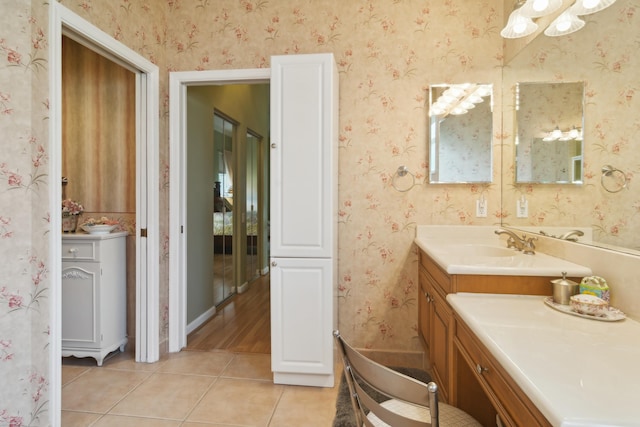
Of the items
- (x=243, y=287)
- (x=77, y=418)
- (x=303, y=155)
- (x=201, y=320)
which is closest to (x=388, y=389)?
(x=303, y=155)

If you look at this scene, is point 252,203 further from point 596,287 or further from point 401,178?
point 596,287

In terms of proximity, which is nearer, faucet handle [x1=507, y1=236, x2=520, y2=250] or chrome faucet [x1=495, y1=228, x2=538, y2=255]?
chrome faucet [x1=495, y1=228, x2=538, y2=255]

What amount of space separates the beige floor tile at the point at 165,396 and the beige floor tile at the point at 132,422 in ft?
0.12

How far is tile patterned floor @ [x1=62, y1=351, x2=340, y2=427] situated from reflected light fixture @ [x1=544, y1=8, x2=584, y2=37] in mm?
2303

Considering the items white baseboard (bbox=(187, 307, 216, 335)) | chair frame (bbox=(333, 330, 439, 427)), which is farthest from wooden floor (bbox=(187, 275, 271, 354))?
chair frame (bbox=(333, 330, 439, 427))

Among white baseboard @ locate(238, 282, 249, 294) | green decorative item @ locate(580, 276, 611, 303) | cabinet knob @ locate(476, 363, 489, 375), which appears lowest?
white baseboard @ locate(238, 282, 249, 294)

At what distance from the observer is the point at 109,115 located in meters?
2.80

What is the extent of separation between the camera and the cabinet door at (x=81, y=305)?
8.20 feet

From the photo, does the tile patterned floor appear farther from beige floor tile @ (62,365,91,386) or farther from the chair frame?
the chair frame

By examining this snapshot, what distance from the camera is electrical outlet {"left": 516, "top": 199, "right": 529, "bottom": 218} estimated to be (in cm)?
220

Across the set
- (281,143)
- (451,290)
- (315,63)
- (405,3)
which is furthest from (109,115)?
(451,290)

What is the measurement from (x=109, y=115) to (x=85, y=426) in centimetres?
220

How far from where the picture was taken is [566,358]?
2.80 feet

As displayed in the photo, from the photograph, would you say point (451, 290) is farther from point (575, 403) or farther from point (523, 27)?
point (523, 27)
